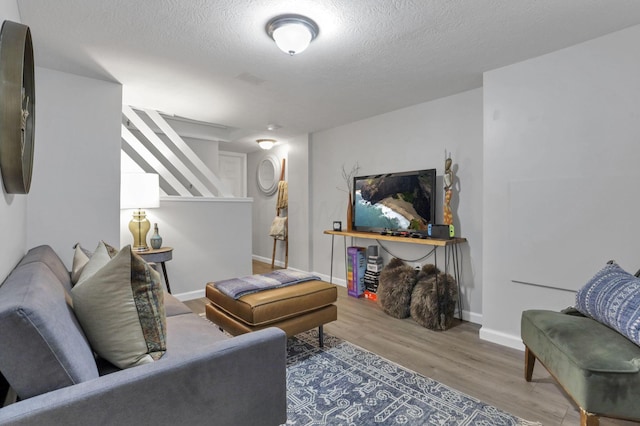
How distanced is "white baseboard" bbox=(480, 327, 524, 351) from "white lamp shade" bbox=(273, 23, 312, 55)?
2.68 metres

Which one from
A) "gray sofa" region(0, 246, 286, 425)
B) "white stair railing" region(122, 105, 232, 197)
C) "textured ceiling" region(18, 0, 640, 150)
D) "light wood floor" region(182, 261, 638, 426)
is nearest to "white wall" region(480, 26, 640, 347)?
"textured ceiling" region(18, 0, 640, 150)

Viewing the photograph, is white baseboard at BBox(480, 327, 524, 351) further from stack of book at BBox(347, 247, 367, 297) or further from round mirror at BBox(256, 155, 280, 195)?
round mirror at BBox(256, 155, 280, 195)

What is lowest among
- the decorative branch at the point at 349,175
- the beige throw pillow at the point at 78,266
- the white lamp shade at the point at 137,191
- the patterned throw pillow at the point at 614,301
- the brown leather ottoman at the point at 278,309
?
the brown leather ottoman at the point at 278,309

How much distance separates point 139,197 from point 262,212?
338 centimetres

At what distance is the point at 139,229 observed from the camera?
3.22 metres

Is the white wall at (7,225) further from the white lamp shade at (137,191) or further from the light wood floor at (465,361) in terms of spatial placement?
the light wood floor at (465,361)

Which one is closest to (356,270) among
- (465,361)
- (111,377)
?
(465,361)

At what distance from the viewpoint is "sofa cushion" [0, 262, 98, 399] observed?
81cm

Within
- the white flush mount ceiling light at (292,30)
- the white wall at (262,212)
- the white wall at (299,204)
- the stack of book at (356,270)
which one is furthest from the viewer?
the white wall at (262,212)

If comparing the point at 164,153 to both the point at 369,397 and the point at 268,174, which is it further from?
the point at 369,397

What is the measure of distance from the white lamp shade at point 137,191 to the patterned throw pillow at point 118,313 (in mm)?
2132

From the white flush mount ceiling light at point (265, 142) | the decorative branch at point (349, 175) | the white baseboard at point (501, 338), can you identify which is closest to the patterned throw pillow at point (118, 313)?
the white baseboard at point (501, 338)

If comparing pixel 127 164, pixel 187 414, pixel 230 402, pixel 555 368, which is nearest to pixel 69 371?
pixel 187 414

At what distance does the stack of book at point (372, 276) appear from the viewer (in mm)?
3869
